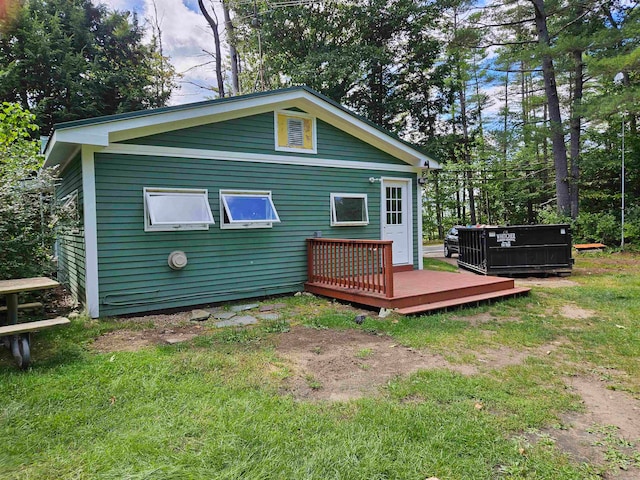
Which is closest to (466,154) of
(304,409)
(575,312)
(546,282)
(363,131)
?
(546,282)

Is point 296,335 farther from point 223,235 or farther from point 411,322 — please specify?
point 223,235

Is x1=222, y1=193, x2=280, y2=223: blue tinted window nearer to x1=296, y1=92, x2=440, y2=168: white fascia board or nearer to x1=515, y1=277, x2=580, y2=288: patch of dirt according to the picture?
x1=296, y1=92, x2=440, y2=168: white fascia board

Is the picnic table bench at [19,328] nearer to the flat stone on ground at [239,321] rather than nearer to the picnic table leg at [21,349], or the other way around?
the picnic table leg at [21,349]

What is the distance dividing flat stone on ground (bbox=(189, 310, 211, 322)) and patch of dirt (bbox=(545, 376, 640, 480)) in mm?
4347

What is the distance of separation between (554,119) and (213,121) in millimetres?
12490

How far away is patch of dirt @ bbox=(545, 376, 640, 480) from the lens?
2037mm

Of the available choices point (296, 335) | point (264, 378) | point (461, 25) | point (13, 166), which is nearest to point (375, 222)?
point (296, 335)

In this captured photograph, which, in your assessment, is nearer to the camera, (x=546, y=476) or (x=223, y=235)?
(x=546, y=476)

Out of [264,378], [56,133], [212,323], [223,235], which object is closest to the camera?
[264,378]

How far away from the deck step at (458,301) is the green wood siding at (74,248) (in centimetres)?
488

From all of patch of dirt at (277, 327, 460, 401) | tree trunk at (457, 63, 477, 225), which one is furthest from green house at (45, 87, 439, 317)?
tree trunk at (457, 63, 477, 225)

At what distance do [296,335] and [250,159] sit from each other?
345 cm

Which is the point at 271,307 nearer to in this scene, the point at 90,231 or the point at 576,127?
the point at 90,231

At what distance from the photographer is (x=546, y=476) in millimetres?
1850
